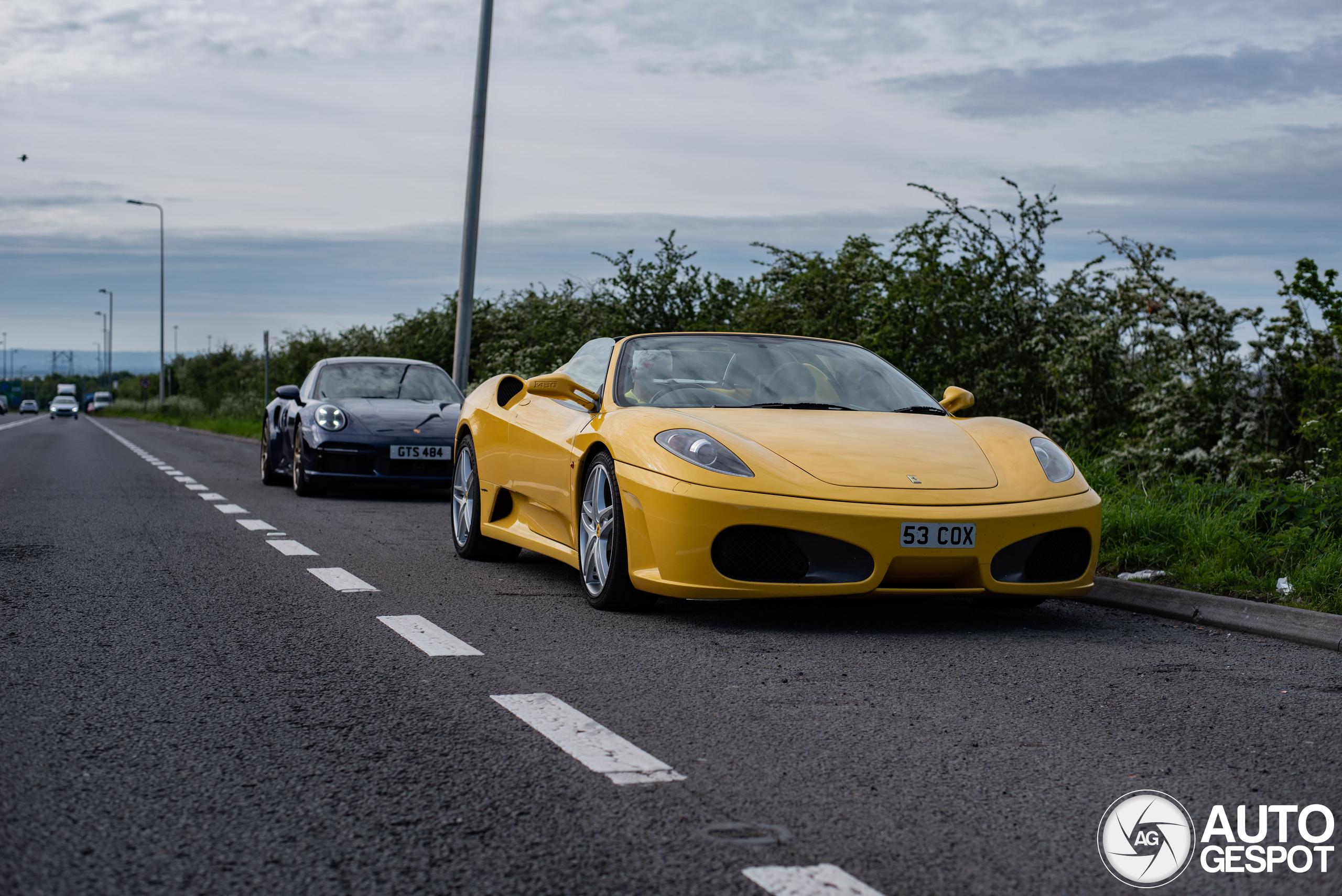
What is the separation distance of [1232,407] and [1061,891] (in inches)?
337

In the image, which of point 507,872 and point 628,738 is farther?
point 628,738

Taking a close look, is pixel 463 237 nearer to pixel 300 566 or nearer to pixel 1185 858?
pixel 300 566

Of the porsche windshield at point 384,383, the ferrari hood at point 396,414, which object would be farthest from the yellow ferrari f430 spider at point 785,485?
the porsche windshield at point 384,383

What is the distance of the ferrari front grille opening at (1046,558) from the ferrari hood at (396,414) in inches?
301

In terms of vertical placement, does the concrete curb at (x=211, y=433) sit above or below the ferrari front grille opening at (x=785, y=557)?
below

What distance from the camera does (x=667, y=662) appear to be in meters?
4.68

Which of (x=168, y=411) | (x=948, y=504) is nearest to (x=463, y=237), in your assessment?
(x=948, y=504)

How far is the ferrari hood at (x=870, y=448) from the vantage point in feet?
17.4

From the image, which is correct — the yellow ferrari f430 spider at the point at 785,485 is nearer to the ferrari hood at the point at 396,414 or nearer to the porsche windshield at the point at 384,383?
the ferrari hood at the point at 396,414

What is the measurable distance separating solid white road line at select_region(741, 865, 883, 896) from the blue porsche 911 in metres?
9.35

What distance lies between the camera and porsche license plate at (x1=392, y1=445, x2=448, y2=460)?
1203 cm

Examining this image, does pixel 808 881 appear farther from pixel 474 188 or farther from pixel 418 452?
pixel 474 188

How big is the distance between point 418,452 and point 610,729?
8.64 metres

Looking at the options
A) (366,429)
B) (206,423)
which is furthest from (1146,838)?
(206,423)
